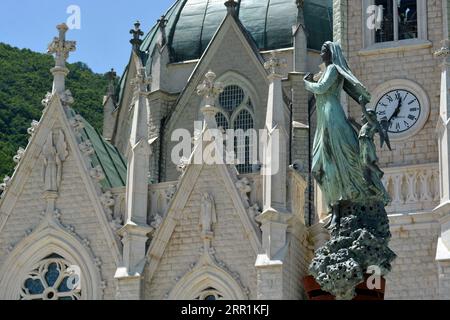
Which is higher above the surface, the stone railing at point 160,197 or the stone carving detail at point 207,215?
the stone railing at point 160,197

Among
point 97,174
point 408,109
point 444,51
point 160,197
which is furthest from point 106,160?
point 444,51

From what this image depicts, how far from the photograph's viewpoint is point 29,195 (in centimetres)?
3041

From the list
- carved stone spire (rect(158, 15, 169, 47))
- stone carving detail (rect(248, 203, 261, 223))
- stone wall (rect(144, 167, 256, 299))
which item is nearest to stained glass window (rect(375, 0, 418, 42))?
stone wall (rect(144, 167, 256, 299))

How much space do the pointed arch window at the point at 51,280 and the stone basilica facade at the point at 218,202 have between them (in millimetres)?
27

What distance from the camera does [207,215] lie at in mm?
28891

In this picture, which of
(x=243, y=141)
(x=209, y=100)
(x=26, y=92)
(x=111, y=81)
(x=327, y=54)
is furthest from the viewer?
(x=26, y=92)

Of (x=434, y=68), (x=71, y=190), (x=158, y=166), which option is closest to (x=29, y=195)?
(x=71, y=190)

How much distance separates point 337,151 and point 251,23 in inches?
756

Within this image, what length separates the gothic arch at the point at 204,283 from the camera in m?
28.4

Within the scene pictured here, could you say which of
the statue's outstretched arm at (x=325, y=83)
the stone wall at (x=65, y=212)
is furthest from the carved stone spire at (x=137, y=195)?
the statue's outstretched arm at (x=325, y=83)

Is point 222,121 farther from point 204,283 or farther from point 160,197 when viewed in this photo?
point 204,283

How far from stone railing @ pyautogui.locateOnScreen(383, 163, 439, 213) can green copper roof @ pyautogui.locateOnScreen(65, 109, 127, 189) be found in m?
6.17

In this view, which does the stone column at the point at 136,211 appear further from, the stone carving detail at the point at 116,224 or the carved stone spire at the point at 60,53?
the carved stone spire at the point at 60,53

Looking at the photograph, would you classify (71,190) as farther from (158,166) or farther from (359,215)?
(359,215)
